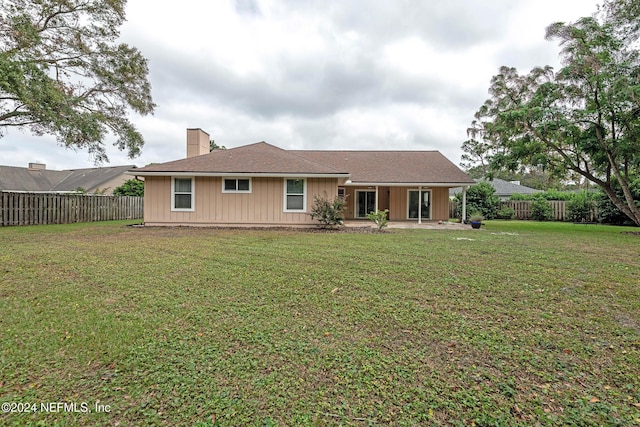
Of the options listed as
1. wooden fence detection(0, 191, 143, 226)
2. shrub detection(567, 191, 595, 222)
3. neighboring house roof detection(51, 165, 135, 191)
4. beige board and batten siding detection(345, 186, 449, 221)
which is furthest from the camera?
neighboring house roof detection(51, 165, 135, 191)

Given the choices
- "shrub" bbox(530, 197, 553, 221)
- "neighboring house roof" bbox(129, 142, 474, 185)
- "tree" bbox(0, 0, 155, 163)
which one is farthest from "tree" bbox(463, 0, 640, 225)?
"tree" bbox(0, 0, 155, 163)

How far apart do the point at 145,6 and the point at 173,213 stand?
7551 millimetres

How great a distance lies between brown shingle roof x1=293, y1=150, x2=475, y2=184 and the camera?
16.0 m

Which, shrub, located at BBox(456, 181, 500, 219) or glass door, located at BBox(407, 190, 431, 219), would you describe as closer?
glass door, located at BBox(407, 190, 431, 219)

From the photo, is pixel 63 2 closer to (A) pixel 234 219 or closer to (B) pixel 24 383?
(A) pixel 234 219

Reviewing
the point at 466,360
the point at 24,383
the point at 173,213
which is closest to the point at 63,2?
the point at 173,213

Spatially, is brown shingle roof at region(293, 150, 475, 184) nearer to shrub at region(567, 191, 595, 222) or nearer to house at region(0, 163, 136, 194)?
shrub at region(567, 191, 595, 222)

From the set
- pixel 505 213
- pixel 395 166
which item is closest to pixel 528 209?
pixel 505 213

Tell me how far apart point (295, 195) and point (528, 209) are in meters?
17.9

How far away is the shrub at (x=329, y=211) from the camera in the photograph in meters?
11.8

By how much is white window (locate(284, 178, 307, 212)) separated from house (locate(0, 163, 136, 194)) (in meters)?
24.3

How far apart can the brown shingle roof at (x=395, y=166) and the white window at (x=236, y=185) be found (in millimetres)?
5732

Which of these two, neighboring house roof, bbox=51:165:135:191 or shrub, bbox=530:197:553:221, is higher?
neighboring house roof, bbox=51:165:135:191

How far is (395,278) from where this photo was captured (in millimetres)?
4812
